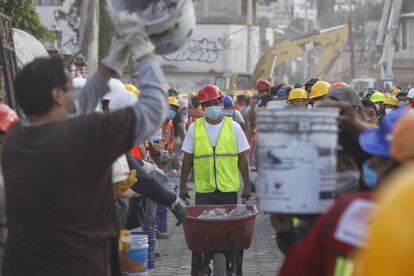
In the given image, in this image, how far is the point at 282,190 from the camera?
406cm

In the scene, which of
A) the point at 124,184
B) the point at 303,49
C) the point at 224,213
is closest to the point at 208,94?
the point at 224,213

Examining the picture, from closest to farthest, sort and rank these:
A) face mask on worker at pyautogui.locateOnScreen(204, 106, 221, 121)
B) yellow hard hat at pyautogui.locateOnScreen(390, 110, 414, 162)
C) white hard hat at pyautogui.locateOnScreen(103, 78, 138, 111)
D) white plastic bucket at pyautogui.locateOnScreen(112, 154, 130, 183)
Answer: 1. yellow hard hat at pyautogui.locateOnScreen(390, 110, 414, 162)
2. white plastic bucket at pyautogui.locateOnScreen(112, 154, 130, 183)
3. white hard hat at pyautogui.locateOnScreen(103, 78, 138, 111)
4. face mask on worker at pyautogui.locateOnScreen(204, 106, 221, 121)

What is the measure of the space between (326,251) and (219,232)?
554 cm

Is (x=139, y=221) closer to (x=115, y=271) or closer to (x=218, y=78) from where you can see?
(x=115, y=271)

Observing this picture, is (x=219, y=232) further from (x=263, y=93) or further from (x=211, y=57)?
(x=211, y=57)

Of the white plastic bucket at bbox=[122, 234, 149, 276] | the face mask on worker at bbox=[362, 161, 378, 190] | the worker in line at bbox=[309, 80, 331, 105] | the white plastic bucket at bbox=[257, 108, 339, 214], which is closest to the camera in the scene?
the white plastic bucket at bbox=[257, 108, 339, 214]

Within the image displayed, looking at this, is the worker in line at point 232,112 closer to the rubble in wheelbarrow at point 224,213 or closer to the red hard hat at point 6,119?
the rubble in wheelbarrow at point 224,213

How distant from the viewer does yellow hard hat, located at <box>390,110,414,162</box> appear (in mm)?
3424

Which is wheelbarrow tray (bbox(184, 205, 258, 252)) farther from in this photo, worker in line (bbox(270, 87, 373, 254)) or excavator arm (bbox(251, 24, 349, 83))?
excavator arm (bbox(251, 24, 349, 83))

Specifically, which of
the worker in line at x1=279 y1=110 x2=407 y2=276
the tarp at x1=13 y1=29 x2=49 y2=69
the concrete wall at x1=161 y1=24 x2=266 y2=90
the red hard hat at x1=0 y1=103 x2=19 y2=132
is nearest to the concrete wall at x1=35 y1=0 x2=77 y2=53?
the concrete wall at x1=161 y1=24 x2=266 y2=90

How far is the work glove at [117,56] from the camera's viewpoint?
4.84 m

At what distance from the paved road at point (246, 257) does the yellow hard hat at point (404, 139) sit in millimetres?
7113

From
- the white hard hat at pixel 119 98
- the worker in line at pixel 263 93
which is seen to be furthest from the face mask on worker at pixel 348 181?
the worker in line at pixel 263 93

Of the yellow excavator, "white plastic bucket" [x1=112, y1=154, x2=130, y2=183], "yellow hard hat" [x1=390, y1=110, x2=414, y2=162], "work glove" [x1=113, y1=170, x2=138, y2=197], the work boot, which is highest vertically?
"yellow hard hat" [x1=390, y1=110, x2=414, y2=162]
